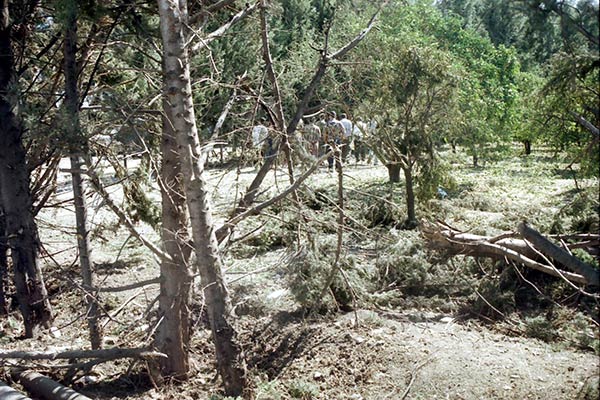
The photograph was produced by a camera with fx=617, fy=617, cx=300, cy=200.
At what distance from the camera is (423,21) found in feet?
67.6

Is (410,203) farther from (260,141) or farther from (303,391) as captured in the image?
(303,391)

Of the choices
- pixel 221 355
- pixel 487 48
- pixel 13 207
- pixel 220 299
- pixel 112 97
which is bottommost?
pixel 221 355

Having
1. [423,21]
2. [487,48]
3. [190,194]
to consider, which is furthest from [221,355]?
[487,48]

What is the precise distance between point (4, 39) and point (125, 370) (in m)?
3.83

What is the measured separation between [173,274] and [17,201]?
8.24ft

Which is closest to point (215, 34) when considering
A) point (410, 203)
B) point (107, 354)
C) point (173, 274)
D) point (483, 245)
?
point (173, 274)

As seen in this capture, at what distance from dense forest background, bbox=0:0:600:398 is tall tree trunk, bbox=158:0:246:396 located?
15 millimetres

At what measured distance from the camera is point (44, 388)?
17.5 feet

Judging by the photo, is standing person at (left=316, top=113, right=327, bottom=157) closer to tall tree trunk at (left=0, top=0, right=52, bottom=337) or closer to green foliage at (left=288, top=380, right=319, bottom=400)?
green foliage at (left=288, top=380, right=319, bottom=400)

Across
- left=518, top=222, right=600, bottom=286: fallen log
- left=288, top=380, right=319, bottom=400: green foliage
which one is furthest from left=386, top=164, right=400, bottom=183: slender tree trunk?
left=518, top=222, right=600, bottom=286: fallen log

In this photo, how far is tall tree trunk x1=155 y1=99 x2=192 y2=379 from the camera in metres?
5.61

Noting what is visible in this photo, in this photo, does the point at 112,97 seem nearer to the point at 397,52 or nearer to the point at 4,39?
the point at 4,39

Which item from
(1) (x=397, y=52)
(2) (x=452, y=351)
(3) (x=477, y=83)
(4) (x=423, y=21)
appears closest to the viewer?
(2) (x=452, y=351)

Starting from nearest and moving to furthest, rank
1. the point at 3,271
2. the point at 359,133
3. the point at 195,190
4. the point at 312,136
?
the point at 195,190 → the point at 312,136 → the point at 3,271 → the point at 359,133
